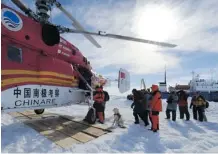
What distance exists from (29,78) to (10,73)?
80 cm

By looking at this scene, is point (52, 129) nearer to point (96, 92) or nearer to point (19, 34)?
point (96, 92)

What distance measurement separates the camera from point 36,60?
7301 mm

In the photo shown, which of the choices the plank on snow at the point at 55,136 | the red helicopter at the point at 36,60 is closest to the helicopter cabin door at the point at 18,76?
the red helicopter at the point at 36,60

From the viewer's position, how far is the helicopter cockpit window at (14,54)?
6382 millimetres

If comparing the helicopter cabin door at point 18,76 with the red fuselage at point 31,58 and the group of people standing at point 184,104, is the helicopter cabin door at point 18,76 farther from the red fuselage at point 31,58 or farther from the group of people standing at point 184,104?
the group of people standing at point 184,104

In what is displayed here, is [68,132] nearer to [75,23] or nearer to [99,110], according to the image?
[99,110]

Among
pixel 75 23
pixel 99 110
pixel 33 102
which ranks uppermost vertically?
pixel 75 23

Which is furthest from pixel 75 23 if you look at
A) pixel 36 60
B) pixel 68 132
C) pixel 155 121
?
pixel 155 121

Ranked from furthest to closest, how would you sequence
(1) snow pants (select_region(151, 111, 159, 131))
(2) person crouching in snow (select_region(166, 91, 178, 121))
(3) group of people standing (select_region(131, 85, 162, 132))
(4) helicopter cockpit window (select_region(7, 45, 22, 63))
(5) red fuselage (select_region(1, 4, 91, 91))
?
(2) person crouching in snow (select_region(166, 91, 178, 121)) → (3) group of people standing (select_region(131, 85, 162, 132)) → (1) snow pants (select_region(151, 111, 159, 131)) → (4) helicopter cockpit window (select_region(7, 45, 22, 63)) → (5) red fuselage (select_region(1, 4, 91, 91))

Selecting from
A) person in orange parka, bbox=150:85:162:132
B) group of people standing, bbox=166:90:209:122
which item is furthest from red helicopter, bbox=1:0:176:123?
group of people standing, bbox=166:90:209:122

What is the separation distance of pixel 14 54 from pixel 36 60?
0.88m

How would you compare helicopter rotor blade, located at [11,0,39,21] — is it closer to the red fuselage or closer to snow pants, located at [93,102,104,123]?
the red fuselage

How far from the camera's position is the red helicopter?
625 cm

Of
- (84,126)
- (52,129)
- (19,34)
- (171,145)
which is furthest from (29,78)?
(171,145)
